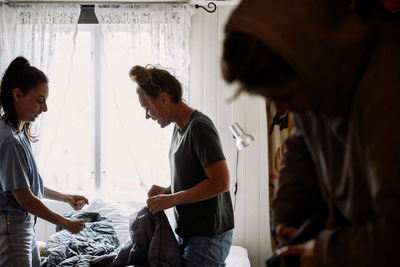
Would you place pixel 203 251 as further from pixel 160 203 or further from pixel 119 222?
pixel 119 222

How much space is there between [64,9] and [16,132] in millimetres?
1836

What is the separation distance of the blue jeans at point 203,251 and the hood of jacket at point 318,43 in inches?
41.8

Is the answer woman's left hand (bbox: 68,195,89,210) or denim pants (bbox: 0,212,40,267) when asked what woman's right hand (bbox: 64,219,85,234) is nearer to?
denim pants (bbox: 0,212,40,267)

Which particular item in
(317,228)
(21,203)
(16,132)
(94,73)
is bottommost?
(21,203)

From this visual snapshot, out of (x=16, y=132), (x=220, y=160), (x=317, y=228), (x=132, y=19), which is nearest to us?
(x=317, y=228)

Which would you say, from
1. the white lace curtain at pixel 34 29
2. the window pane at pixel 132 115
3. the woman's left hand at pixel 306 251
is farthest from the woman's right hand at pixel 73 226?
the white lace curtain at pixel 34 29

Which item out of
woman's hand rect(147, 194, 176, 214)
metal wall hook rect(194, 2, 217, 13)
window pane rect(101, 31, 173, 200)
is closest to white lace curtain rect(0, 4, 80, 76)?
window pane rect(101, 31, 173, 200)

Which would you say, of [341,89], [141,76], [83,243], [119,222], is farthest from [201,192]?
[119,222]

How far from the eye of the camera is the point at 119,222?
2.89 meters

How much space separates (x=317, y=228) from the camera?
0.74m

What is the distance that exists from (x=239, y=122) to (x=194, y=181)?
1.77m

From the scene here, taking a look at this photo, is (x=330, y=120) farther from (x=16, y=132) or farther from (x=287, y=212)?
(x=16, y=132)

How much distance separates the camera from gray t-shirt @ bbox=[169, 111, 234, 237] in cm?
150

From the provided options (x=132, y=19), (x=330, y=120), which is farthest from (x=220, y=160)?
(x=132, y=19)
